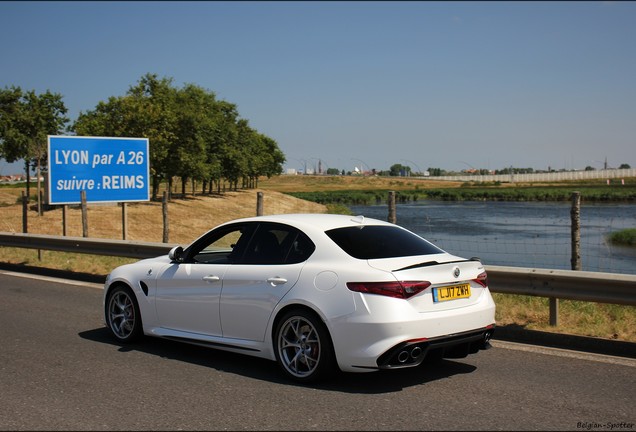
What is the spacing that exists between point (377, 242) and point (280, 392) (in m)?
1.57

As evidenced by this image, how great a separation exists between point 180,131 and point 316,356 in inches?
2022

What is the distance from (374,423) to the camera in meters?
5.04

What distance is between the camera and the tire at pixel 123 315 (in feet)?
25.7

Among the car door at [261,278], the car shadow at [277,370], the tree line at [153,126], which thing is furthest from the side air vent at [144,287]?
the tree line at [153,126]

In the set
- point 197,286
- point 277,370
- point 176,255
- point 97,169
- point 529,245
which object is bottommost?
point 529,245

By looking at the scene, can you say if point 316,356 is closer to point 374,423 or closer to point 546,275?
point 374,423

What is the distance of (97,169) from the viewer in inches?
812

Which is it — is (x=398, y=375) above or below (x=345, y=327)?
below

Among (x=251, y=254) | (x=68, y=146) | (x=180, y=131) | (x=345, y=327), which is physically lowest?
(x=345, y=327)

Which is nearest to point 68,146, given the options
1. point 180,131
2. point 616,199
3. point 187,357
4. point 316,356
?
point 187,357

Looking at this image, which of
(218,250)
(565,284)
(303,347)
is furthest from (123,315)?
(565,284)

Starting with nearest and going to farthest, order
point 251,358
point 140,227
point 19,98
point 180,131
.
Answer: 1. point 251,358
2. point 140,227
3. point 19,98
4. point 180,131

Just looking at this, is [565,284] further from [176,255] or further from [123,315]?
[123,315]

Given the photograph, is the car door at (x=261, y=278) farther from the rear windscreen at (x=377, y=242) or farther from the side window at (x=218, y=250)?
the rear windscreen at (x=377, y=242)
